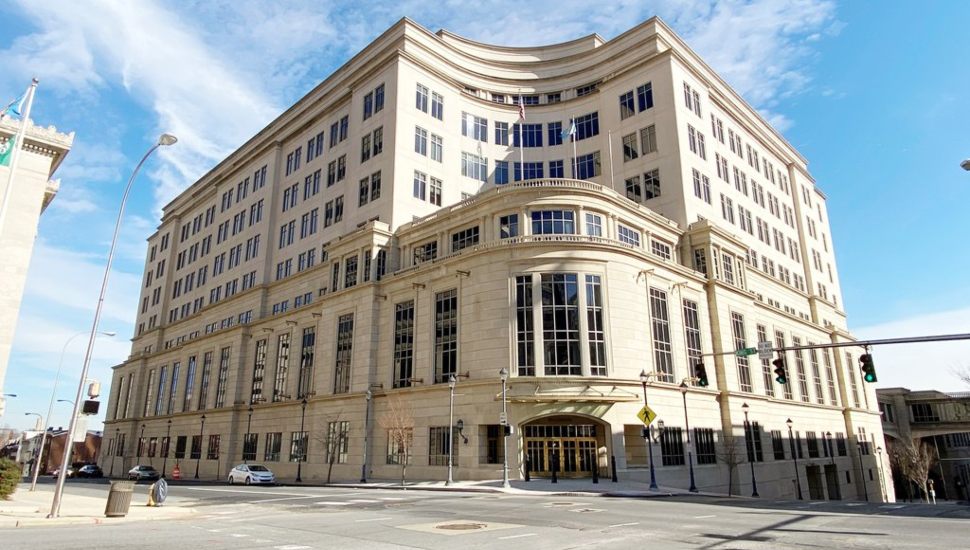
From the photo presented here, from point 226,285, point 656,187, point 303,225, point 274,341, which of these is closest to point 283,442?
point 274,341

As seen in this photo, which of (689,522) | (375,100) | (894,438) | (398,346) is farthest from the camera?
(894,438)

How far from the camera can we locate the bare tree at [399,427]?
4003 centimetres

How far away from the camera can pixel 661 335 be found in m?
42.3

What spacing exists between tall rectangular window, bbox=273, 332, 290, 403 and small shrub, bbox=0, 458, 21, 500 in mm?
33435

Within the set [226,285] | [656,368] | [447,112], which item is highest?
[447,112]

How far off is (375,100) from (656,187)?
27.2 m

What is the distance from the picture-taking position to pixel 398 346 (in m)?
45.6

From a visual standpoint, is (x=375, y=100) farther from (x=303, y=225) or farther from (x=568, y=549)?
(x=568, y=549)

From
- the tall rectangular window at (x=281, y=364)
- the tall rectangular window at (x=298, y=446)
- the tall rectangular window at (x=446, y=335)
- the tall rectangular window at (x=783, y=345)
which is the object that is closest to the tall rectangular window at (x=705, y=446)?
the tall rectangular window at (x=783, y=345)

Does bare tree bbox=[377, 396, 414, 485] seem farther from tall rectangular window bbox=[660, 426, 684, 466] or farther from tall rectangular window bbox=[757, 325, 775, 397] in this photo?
tall rectangular window bbox=[757, 325, 775, 397]

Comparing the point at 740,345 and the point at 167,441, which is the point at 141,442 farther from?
the point at 740,345

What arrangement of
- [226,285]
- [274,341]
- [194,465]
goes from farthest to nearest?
[226,285] < [194,465] < [274,341]

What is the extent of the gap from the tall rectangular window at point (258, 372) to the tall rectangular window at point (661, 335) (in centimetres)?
3926

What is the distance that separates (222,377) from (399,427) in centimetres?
3461
